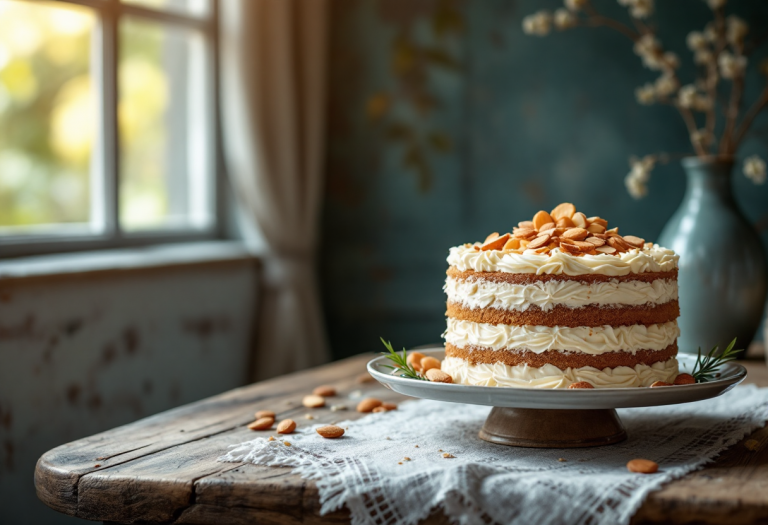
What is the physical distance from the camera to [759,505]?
85 centimetres

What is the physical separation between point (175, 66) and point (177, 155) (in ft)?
1.01

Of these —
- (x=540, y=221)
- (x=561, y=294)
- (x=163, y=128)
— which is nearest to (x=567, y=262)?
(x=561, y=294)

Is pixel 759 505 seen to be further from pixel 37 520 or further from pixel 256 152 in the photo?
pixel 256 152

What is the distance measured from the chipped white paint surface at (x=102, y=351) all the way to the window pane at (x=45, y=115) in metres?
0.32

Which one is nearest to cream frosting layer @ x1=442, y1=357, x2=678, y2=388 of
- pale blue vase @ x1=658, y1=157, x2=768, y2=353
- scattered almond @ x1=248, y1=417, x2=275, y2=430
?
scattered almond @ x1=248, y1=417, x2=275, y2=430

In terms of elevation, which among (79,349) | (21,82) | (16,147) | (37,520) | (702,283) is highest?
(21,82)

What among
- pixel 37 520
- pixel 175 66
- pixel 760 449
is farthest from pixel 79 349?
Answer: pixel 760 449

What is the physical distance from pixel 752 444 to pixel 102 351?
165 centimetres

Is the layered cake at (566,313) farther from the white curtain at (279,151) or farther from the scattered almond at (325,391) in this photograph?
the white curtain at (279,151)

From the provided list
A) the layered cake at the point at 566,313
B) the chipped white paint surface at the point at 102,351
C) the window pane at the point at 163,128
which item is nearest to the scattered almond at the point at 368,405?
the layered cake at the point at 566,313

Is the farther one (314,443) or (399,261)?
(399,261)

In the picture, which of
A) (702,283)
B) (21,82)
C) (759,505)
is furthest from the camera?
(21,82)

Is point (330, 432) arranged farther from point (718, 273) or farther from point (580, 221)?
point (718, 273)

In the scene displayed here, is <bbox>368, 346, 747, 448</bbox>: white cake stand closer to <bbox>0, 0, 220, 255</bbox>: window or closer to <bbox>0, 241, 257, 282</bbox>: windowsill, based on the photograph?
<bbox>0, 241, 257, 282</bbox>: windowsill
